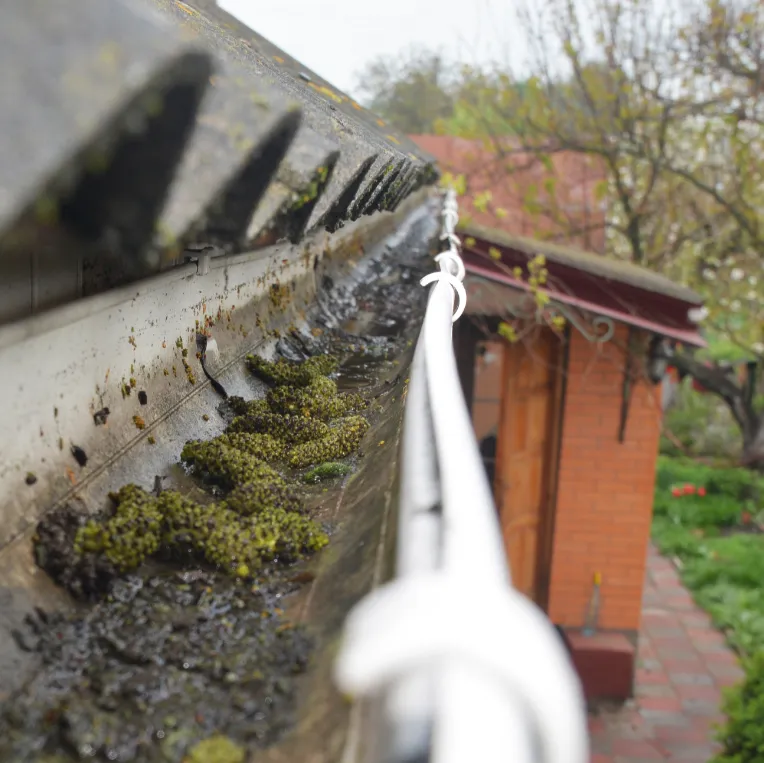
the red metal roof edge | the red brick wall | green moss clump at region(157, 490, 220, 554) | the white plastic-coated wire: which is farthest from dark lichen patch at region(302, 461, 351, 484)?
the red brick wall

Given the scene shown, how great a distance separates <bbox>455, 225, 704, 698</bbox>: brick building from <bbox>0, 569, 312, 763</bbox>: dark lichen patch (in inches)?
171

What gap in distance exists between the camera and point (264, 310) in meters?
2.18

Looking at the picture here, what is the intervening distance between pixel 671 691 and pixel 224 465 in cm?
580

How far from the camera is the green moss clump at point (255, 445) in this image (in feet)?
4.53

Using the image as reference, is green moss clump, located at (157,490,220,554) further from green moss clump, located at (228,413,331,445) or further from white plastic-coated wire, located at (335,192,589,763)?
white plastic-coated wire, located at (335,192,589,763)

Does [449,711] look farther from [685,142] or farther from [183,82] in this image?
[685,142]

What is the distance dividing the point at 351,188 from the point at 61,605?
768 mm

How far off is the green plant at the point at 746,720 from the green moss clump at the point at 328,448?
3.61 meters

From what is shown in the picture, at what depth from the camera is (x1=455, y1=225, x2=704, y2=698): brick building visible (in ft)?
16.9

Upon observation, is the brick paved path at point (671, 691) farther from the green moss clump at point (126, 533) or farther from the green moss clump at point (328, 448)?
the green moss clump at point (126, 533)

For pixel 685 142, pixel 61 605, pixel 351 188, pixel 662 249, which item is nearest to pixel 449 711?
pixel 61 605

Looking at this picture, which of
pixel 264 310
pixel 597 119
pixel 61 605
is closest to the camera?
pixel 61 605

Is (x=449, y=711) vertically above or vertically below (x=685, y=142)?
below

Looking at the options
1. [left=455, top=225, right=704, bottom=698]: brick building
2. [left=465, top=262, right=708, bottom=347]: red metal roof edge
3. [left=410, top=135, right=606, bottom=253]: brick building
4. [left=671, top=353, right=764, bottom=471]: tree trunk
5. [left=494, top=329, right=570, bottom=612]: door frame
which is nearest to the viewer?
[left=465, top=262, right=708, bottom=347]: red metal roof edge
